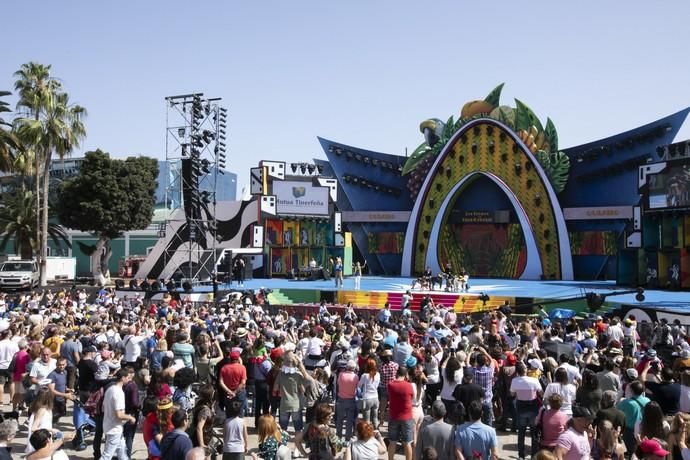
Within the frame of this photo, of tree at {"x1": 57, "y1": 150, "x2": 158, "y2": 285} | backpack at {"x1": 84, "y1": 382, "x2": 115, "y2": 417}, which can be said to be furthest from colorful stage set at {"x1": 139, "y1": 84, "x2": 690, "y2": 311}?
backpack at {"x1": 84, "y1": 382, "x2": 115, "y2": 417}

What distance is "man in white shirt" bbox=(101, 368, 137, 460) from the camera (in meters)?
8.78

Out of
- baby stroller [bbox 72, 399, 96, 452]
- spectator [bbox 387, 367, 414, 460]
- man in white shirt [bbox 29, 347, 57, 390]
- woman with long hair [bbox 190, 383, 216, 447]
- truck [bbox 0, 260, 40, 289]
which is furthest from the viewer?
truck [bbox 0, 260, 40, 289]

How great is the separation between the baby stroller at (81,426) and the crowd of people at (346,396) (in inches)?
1.2

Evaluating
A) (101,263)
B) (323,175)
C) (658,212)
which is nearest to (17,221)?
(101,263)

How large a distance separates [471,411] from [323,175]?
49.9 m

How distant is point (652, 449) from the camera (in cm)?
645

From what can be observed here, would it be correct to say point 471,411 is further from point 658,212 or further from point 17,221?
point 17,221

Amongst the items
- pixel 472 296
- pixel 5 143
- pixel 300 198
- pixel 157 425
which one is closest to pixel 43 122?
pixel 5 143

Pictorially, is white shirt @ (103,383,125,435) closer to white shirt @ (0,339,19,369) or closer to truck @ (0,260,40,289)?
white shirt @ (0,339,19,369)

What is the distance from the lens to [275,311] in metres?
28.4

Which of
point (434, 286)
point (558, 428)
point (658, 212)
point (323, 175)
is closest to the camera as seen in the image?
point (558, 428)

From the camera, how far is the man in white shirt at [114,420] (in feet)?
28.8

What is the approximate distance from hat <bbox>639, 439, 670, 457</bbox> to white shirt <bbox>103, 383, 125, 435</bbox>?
6192 mm

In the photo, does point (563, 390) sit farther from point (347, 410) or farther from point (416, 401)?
point (347, 410)
